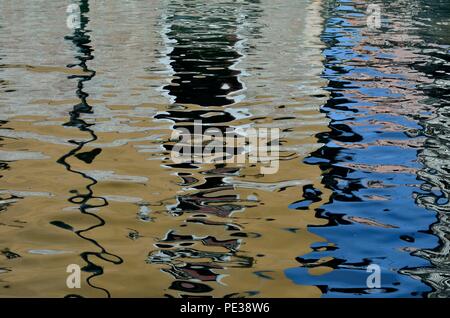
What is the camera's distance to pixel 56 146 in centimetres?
927

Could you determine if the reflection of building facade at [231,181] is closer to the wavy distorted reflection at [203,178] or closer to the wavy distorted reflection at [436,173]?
the wavy distorted reflection at [203,178]

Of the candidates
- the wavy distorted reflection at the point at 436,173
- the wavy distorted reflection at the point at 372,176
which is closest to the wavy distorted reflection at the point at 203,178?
the wavy distorted reflection at the point at 372,176

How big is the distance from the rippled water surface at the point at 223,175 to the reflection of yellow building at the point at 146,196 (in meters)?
0.02

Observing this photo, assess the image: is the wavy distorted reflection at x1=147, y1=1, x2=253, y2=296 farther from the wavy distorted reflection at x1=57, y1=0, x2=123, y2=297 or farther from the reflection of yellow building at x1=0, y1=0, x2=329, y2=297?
the wavy distorted reflection at x1=57, y1=0, x2=123, y2=297

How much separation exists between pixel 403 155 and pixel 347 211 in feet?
7.22

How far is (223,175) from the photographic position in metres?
8.14

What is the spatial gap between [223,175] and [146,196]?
→ 3.39 feet

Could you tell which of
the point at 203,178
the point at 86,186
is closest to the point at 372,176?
the point at 203,178

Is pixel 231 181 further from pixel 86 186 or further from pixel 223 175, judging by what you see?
pixel 86 186

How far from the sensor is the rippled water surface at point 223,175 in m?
5.64

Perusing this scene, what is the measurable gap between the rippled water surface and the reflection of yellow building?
0.07ft

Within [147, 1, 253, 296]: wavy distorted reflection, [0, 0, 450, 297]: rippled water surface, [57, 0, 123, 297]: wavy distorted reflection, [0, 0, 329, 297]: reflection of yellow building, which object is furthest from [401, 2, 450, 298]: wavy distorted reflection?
[57, 0, 123, 297]: wavy distorted reflection
